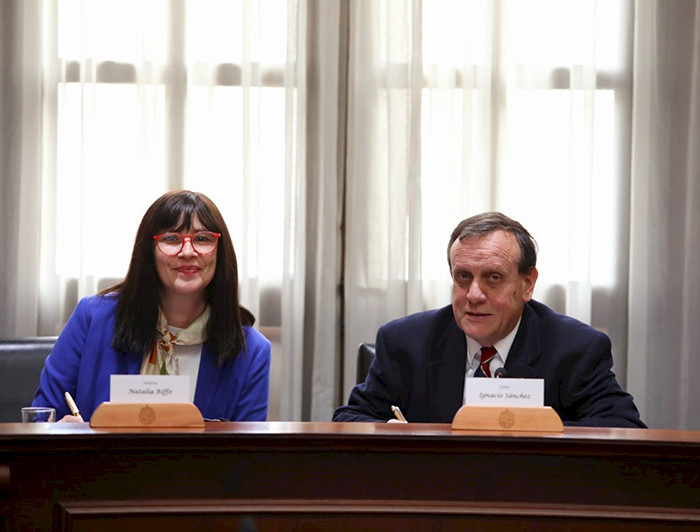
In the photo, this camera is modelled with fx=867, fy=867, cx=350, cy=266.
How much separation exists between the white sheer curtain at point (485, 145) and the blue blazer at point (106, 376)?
3.99ft

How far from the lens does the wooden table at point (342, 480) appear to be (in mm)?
1414

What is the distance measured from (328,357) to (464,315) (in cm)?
145

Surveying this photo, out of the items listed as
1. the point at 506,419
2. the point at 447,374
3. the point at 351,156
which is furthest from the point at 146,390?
the point at 351,156

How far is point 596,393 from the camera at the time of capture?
210 cm

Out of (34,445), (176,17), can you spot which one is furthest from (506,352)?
(176,17)

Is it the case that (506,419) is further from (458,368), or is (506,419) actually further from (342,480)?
(458,368)

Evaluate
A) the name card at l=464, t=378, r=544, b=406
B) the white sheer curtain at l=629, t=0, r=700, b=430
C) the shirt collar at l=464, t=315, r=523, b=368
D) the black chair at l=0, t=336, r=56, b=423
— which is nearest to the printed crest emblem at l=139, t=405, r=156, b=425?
the name card at l=464, t=378, r=544, b=406

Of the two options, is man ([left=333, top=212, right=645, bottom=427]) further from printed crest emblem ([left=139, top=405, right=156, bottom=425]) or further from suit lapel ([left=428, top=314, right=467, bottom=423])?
printed crest emblem ([left=139, top=405, right=156, bottom=425])

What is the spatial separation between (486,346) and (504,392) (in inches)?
25.4

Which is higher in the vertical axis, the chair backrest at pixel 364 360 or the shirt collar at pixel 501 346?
the shirt collar at pixel 501 346

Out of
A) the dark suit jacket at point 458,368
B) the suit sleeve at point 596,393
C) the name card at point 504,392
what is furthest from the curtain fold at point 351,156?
the name card at point 504,392

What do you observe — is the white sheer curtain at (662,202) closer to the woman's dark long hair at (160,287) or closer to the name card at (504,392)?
the woman's dark long hair at (160,287)

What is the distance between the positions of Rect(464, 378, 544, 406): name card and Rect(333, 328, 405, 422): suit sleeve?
591 mm

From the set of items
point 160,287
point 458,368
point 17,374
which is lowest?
point 17,374
